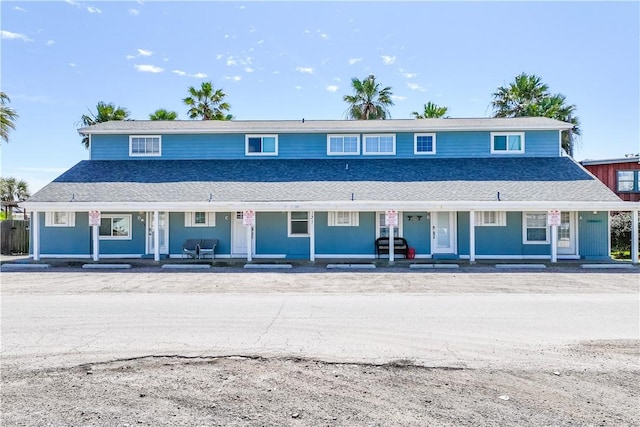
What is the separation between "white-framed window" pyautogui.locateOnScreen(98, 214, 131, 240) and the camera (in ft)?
60.0

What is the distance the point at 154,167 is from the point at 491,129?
53.7 ft

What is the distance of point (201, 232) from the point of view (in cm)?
1822

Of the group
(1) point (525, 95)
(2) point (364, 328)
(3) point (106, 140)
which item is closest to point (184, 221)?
(3) point (106, 140)

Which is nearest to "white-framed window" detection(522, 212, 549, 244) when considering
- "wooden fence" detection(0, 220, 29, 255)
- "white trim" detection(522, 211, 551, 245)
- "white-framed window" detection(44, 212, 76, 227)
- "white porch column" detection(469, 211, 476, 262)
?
"white trim" detection(522, 211, 551, 245)

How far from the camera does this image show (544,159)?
20.4 m

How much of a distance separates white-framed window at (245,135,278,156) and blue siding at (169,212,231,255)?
169 inches

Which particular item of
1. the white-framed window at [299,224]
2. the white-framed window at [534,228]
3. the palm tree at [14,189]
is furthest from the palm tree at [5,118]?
the palm tree at [14,189]

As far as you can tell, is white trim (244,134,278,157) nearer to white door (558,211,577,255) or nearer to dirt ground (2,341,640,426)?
white door (558,211,577,255)

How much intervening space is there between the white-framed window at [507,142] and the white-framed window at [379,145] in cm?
492

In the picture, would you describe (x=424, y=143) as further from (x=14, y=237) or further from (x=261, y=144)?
(x=14, y=237)

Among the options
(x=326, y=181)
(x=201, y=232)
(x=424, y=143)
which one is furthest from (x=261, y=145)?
(x=424, y=143)

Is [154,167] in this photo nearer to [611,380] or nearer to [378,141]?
[378,141]

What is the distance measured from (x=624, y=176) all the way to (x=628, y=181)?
0.36 m

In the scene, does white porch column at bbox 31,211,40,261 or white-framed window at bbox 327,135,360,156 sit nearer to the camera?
white porch column at bbox 31,211,40,261
